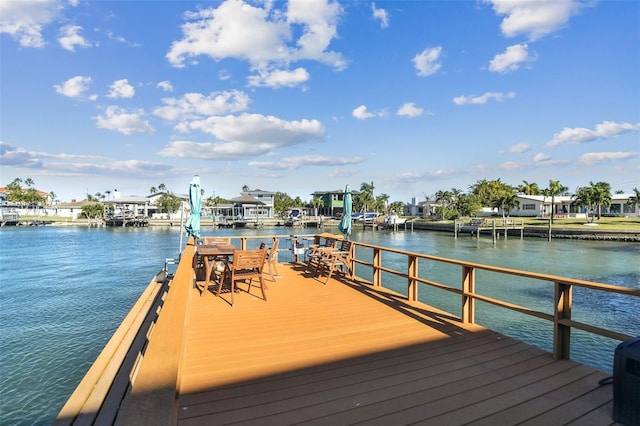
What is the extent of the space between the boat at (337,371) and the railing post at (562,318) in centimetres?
1

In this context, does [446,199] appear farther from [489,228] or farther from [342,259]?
[342,259]

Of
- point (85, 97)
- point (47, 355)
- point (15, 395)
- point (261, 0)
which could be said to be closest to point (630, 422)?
point (15, 395)

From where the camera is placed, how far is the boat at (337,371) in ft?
Answer: 8.24

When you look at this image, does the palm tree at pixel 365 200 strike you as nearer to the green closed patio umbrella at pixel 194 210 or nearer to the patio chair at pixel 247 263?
the green closed patio umbrella at pixel 194 210

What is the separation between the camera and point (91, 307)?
11750mm

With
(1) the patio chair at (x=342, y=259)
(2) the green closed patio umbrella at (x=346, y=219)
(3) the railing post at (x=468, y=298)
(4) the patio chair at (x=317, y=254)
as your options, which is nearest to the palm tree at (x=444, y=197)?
(2) the green closed patio umbrella at (x=346, y=219)

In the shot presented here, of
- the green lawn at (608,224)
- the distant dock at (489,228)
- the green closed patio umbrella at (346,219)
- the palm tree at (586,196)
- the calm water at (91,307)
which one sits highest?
the palm tree at (586,196)

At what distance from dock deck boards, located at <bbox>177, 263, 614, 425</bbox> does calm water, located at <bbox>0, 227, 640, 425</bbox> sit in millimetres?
3969

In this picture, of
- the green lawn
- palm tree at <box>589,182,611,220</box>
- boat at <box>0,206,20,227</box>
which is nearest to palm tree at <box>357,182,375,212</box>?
the green lawn

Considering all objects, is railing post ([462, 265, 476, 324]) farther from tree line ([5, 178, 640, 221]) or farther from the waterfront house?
the waterfront house

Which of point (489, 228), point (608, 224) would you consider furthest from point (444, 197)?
point (608, 224)

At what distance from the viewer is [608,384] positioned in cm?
303

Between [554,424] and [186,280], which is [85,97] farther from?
[554,424]

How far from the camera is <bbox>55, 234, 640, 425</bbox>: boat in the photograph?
2512mm
